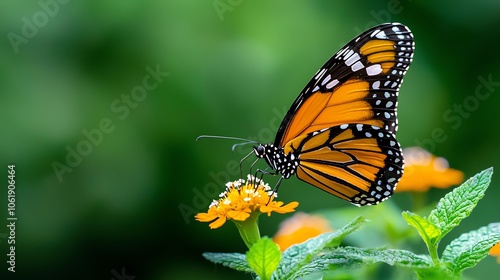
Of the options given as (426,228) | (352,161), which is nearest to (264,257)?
(426,228)

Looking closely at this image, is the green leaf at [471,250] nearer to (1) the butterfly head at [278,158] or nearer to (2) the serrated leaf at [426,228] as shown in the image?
(2) the serrated leaf at [426,228]

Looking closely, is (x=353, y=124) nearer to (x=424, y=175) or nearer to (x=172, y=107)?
(x=424, y=175)

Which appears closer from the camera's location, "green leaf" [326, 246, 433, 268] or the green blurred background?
"green leaf" [326, 246, 433, 268]

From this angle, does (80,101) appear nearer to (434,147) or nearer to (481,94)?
(434,147)

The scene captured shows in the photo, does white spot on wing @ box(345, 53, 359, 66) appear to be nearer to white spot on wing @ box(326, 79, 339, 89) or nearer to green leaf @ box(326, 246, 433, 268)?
white spot on wing @ box(326, 79, 339, 89)

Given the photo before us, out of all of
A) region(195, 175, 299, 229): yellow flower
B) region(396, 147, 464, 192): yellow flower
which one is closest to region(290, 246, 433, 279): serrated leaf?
region(195, 175, 299, 229): yellow flower
